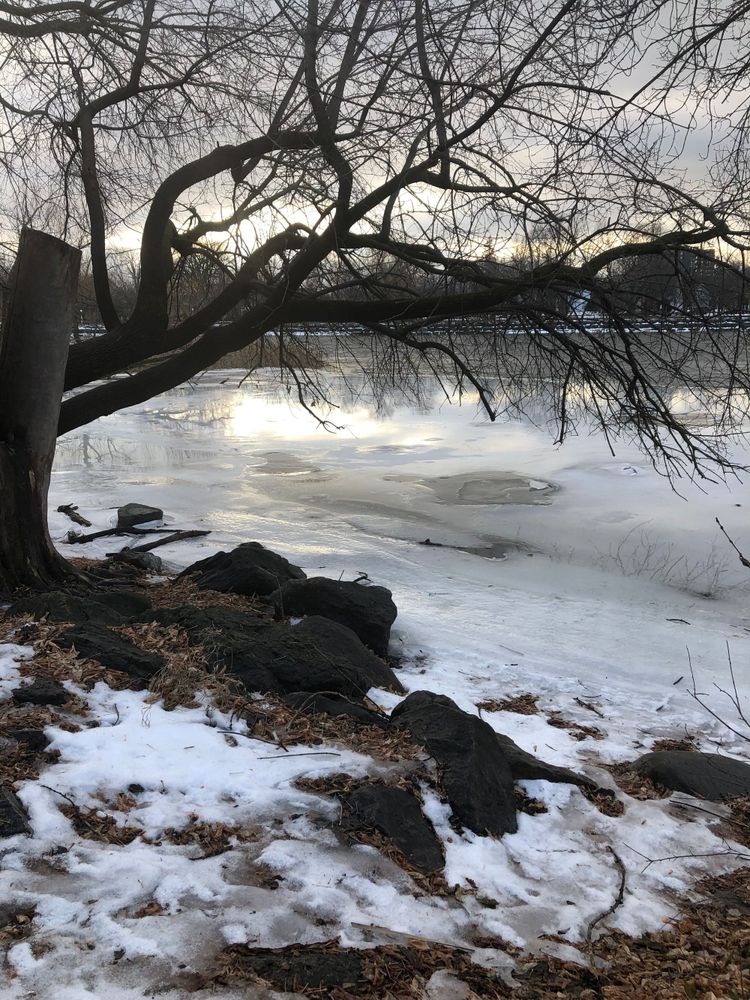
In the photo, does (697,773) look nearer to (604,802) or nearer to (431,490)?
(604,802)

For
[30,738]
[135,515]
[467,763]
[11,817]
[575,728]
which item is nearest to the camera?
[11,817]

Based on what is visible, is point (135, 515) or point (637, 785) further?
point (135, 515)

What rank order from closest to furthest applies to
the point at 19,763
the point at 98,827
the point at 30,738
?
1. the point at 98,827
2. the point at 19,763
3. the point at 30,738

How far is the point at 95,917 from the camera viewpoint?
2.39m

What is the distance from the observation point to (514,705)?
5383mm

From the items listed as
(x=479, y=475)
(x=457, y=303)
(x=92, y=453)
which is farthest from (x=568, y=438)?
(x=457, y=303)

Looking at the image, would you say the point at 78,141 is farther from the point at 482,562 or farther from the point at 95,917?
the point at 95,917

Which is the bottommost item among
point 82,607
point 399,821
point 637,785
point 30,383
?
point 637,785

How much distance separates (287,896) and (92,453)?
45.7 ft

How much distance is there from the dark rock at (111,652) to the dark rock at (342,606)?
5.32ft

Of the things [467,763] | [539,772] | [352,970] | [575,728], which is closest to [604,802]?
[539,772]

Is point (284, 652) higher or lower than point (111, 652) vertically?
lower

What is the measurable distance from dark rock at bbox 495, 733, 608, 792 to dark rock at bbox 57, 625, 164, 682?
1.92 meters

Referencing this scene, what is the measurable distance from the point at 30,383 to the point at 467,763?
12.7 feet
